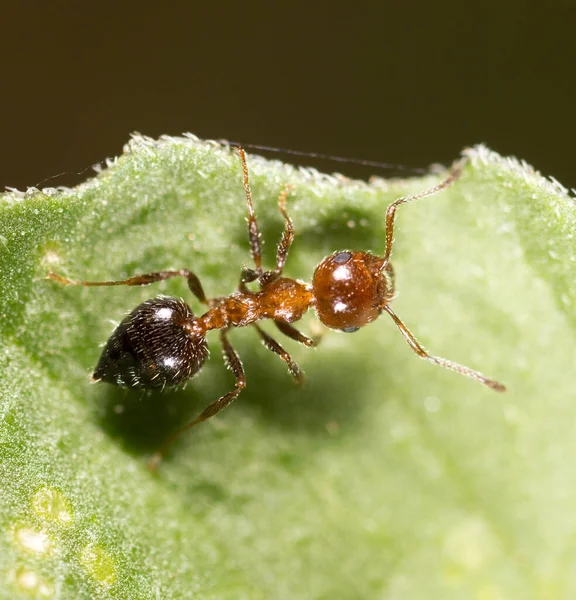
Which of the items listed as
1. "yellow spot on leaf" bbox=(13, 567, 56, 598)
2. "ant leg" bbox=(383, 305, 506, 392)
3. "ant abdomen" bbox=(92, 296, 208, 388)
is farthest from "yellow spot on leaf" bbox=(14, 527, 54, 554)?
"ant leg" bbox=(383, 305, 506, 392)

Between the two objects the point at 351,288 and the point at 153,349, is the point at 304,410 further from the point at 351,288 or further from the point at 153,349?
the point at 153,349

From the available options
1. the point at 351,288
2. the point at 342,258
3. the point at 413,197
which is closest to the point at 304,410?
the point at 351,288

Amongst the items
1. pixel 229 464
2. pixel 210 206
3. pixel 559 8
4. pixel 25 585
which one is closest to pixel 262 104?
pixel 559 8

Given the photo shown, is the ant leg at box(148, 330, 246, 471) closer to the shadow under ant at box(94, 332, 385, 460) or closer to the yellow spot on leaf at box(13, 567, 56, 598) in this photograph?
the shadow under ant at box(94, 332, 385, 460)

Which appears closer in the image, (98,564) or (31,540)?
(31,540)

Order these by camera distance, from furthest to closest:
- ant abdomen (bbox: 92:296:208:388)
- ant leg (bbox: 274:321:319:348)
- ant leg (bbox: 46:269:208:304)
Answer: ant leg (bbox: 274:321:319:348) < ant abdomen (bbox: 92:296:208:388) < ant leg (bbox: 46:269:208:304)

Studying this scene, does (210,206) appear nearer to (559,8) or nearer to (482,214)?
(482,214)
